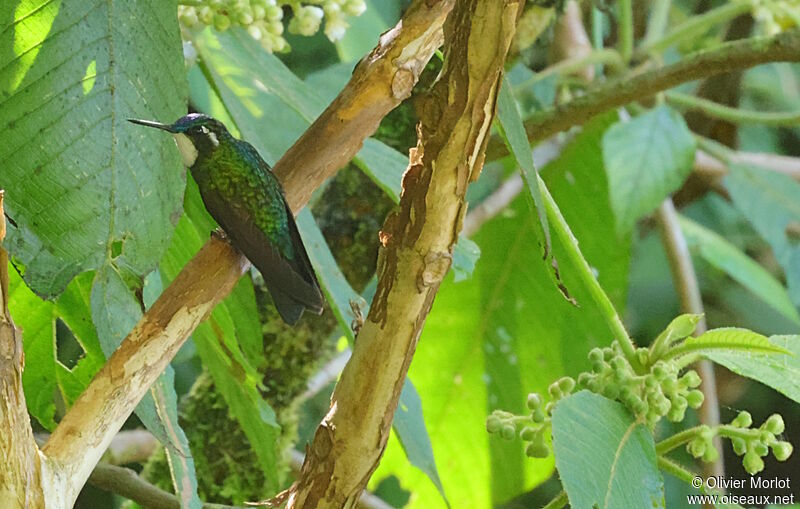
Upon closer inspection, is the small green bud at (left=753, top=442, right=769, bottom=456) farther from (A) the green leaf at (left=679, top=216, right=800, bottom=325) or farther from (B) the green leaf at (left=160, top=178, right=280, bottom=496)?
(A) the green leaf at (left=679, top=216, right=800, bottom=325)

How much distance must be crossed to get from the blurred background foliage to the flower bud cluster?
19cm

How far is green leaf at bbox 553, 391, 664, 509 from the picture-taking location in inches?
27.2

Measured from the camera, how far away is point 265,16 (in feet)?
3.20

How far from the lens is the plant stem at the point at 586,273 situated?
0.79 metres

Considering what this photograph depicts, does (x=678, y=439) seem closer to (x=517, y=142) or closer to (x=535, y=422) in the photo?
(x=535, y=422)

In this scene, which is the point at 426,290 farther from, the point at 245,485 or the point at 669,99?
the point at 669,99

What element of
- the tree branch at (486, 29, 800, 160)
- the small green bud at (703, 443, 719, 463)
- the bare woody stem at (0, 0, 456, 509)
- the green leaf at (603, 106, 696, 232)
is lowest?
the green leaf at (603, 106, 696, 232)

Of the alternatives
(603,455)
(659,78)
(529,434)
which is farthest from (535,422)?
(659,78)

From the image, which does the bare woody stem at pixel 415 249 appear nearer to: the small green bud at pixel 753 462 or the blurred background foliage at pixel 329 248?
the blurred background foliage at pixel 329 248

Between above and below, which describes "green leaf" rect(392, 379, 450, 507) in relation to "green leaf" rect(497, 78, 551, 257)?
below

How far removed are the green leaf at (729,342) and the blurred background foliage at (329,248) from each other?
26 cm

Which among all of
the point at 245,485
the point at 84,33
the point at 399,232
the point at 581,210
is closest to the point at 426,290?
the point at 399,232

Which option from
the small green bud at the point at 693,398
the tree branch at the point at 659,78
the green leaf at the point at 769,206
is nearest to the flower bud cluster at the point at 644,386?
the small green bud at the point at 693,398

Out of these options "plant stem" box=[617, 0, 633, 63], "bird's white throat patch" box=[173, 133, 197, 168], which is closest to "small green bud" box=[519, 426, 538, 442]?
"bird's white throat patch" box=[173, 133, 197, 168]
